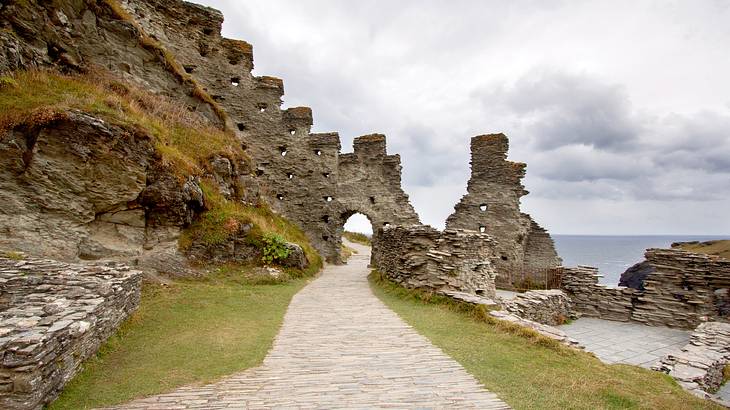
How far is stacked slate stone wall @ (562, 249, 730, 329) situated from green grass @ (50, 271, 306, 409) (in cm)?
1459

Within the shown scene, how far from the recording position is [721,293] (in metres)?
15.5

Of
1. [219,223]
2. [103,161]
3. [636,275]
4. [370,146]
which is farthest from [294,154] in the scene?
[636,275]

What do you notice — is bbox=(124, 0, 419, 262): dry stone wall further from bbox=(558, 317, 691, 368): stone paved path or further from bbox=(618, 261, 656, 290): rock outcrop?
bbox=(618, 261, 656, 290): rock outcrop

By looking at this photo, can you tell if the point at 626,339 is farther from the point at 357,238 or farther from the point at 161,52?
the point at 357,238

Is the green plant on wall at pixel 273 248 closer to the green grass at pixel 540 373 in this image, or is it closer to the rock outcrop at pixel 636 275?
the green grass at pixel 540 373

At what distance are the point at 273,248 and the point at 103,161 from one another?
23.0 ft

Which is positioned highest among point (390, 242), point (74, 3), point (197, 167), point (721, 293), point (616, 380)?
point (74, 3)

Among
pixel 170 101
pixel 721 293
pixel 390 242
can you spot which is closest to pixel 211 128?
pixel 170 101

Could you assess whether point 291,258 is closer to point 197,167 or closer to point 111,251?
point 197,167

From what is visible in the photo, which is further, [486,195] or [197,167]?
[486,195]

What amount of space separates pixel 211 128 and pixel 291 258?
10.4 m

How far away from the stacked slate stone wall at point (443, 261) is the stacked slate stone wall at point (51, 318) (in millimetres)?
8998

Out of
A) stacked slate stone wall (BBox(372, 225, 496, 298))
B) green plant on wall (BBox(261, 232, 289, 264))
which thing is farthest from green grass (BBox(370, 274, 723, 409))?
green plant on wall (BBox(261, 232, 289, 264))

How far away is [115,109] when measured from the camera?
14.3m
